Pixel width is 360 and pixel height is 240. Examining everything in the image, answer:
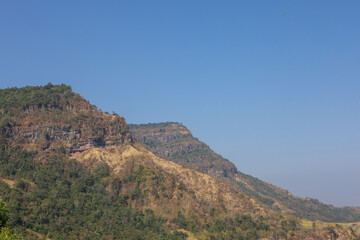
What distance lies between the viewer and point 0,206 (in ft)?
316

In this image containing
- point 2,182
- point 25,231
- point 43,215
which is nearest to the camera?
point 25,231

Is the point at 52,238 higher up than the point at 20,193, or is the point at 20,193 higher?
the point at 20,193

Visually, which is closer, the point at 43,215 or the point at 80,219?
the point at 43,215

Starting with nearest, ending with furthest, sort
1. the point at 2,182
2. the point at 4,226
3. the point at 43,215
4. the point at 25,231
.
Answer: the point at 4,226
the point at 25,231
the point at 43,215
the point at 2,182

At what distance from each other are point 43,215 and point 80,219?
18.7 metres

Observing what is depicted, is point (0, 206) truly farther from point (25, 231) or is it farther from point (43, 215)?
point (43, 215)

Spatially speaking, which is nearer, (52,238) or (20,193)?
(52,238)

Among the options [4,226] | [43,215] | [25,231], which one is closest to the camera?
[4,226]

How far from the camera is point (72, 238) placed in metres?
173

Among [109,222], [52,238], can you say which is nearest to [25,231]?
[52,238]

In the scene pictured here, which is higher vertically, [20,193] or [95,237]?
[20,193]

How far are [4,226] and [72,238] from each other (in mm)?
80830

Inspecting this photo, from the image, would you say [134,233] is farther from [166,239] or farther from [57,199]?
[57,199]

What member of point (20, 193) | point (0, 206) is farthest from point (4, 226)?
point (20, 193)
